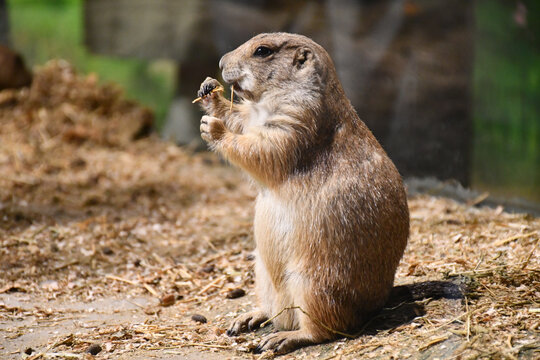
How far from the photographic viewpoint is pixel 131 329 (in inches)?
155

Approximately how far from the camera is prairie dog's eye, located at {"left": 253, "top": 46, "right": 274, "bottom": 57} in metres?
3.90

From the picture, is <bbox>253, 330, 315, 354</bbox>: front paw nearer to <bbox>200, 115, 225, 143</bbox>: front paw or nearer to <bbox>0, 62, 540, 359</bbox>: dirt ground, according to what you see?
<bbox>0, 62, 540, 359</bbox>: dirt ground

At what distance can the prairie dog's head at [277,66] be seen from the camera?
3.78 meters

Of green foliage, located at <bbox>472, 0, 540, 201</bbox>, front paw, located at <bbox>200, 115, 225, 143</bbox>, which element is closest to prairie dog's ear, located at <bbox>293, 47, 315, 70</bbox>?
front paw, located at <bbox>200, 115, 225, 143</bbox>

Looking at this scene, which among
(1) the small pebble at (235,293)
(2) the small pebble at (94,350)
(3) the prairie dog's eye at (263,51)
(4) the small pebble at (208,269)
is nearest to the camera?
(2) the small pebble at (94,350)

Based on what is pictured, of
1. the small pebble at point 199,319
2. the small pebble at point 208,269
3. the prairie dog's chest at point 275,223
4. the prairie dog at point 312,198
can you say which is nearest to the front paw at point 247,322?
the prairie dog at point 312,198

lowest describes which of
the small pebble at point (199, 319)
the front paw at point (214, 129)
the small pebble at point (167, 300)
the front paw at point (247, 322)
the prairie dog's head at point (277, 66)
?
the small pebble at point (167, 300)

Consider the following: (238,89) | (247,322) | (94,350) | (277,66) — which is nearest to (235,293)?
(247,322)

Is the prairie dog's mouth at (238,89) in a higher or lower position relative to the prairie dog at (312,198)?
higher

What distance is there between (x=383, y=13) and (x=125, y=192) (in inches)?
139

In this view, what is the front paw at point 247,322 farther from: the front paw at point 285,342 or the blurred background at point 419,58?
the blurred background at point 419,58

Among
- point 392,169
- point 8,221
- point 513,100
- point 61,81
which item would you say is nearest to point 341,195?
point 392,169

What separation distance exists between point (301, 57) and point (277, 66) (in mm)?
160

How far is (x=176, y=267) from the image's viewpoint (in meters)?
5.10
